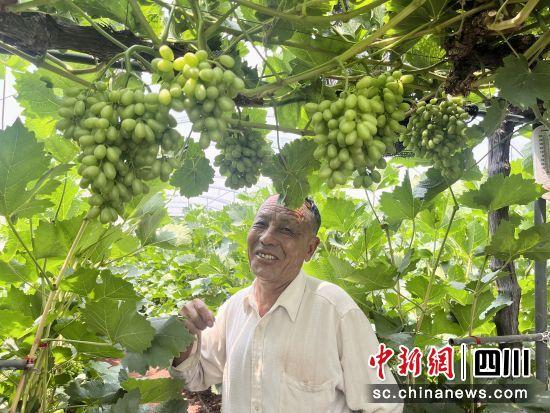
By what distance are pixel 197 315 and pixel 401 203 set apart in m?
0.93

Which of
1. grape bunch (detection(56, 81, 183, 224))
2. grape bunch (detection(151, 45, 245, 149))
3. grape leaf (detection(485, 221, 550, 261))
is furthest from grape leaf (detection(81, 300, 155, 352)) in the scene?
grape leaf (detection(485, 221, 550, 261))

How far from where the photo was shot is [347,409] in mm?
2025

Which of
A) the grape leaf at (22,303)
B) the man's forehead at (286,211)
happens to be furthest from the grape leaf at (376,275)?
the grape leaf at (22,303)

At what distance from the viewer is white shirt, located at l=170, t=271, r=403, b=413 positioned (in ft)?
6.38

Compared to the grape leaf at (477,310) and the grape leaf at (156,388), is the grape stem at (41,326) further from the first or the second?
the grape leaf at (477,310)

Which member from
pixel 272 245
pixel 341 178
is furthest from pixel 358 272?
pixel 341 178

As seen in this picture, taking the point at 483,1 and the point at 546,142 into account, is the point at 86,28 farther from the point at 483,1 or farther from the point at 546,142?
the point at 546,142

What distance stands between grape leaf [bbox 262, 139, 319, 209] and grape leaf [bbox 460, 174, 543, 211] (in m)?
0.92

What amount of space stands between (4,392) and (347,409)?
1.31 metres

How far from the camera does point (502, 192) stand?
5.53 ft

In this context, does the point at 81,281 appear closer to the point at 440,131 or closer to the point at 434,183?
the point at 440,131

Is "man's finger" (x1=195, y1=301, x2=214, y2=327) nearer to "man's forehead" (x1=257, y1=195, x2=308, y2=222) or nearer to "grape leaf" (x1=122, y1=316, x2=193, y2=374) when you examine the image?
"grape leaf" (x1=122, y1=316, x2=193, y2=374)

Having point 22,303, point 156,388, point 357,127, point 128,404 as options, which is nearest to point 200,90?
point 357,127

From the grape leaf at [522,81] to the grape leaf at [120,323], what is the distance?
1.06m
